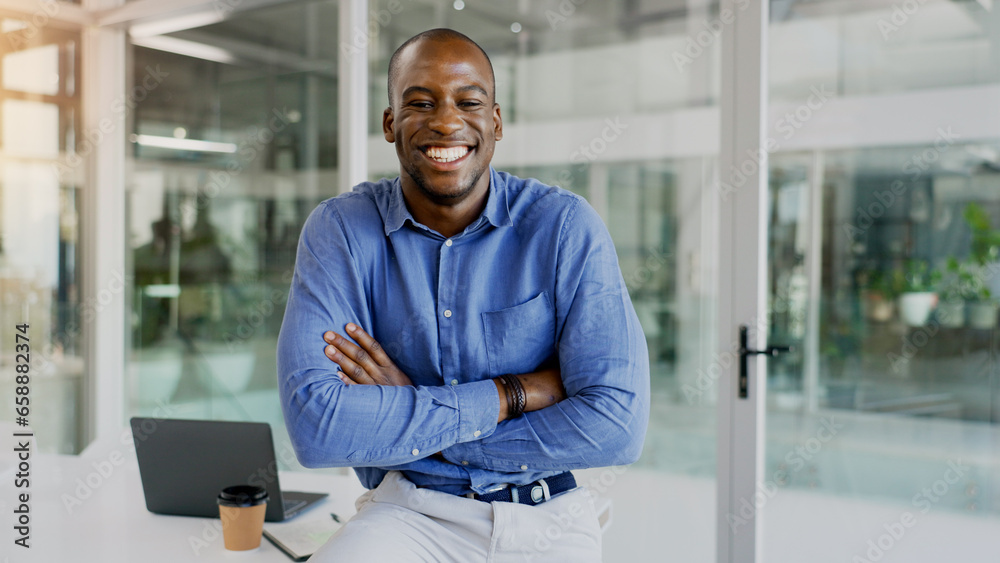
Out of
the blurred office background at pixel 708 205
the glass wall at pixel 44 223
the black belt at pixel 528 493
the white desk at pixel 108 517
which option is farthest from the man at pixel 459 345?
the glass wall at pixel 44 223

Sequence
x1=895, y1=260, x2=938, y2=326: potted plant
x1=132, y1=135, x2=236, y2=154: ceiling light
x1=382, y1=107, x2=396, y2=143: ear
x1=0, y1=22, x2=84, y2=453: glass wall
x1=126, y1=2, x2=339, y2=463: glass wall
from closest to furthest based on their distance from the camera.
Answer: x1=382, y1=107, x2=396, y2=143: ear < x1=895, y1=260, x2=938, y2=326: potted plant < x1=126, y1=2, x2=339, y2=463: glass wall < x1=132, y1=135, x2=236, y2=154: ceiling light < x1=0, y1=22, x2=84, y2=453: glass wall

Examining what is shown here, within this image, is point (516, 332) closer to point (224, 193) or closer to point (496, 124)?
point (496, 124)

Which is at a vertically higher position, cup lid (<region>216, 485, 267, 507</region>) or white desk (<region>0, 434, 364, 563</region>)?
cup lid (<region>216, 485, 267, 507</region>)

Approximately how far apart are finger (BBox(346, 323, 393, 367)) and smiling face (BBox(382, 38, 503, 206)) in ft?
1.01

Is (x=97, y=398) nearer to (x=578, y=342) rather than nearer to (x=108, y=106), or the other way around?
(x=108, y=106)

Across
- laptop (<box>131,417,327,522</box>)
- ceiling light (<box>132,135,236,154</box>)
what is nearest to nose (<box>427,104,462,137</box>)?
laptop (<box>131,417,327,522</box>)

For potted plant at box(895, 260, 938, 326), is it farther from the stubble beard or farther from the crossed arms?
the stubble beard

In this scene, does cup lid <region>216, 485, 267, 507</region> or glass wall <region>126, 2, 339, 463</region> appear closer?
cup lid <region>216, 485, 267, 507</region>

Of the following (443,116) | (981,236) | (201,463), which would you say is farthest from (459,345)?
(981,236)

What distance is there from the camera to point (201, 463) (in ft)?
5.14

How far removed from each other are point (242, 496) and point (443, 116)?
815 millimetres

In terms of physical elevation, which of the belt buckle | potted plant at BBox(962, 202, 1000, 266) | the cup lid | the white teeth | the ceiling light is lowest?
the belt buckle

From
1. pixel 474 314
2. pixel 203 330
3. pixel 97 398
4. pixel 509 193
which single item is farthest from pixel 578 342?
pixel 97 398

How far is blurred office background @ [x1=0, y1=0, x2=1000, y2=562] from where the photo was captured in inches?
88.3
